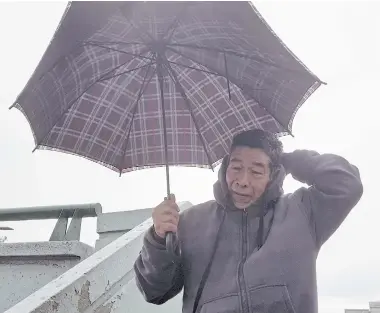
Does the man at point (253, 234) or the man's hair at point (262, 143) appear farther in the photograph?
the man's hair at point (262, 143)

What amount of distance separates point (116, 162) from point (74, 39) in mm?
846

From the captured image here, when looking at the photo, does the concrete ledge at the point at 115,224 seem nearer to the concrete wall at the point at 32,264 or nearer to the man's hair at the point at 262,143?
the concrete wall at the point at 32,264

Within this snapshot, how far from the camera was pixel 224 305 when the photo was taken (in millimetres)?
1790

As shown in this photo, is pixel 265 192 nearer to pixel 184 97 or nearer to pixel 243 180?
pixel 243 180

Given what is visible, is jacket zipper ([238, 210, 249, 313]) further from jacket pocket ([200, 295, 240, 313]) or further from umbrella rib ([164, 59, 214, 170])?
umbrella rib ([164, 59, 214, 170])

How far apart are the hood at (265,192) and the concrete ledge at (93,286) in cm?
81

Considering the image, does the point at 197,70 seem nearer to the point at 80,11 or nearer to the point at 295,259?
the point at 80,11

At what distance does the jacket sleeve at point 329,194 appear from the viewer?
197cm

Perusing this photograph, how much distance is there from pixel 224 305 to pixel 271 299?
184mm

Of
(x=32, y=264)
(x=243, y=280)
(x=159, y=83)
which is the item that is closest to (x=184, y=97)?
(x=159, y=83)

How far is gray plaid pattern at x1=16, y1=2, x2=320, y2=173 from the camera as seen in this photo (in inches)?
85.7

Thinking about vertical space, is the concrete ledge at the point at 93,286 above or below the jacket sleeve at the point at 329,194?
below

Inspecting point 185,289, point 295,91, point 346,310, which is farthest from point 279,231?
point 346,310

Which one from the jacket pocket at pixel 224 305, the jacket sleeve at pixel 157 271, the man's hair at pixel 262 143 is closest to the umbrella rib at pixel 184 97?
the man's hair at pixel 262 143
